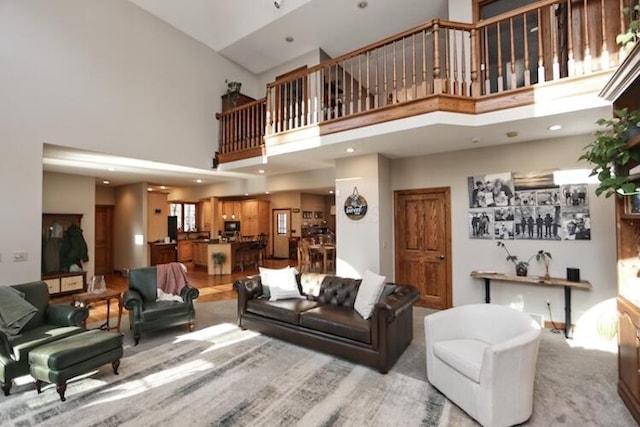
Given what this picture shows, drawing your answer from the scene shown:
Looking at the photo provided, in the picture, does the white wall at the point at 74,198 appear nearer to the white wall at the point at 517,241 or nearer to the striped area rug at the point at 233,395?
the striped area rug at the point at 233,395

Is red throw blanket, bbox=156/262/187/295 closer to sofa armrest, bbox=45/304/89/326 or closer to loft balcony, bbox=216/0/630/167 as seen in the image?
sofa armrest, bbox=45/304/89/326

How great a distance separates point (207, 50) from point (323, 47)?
2.45m

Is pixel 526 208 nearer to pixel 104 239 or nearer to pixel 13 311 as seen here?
pixel 13 311

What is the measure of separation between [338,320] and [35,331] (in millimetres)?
3148

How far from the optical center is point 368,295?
134 inches

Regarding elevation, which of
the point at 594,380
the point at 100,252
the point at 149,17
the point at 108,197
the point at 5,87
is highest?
the point at 149,17

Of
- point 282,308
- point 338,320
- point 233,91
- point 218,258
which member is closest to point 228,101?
point 233,91

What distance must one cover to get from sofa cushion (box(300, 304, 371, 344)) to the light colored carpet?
0.33 meters

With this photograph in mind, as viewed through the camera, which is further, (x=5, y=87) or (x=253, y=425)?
(x=5, y=87)

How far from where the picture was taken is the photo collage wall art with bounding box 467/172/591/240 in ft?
13.1

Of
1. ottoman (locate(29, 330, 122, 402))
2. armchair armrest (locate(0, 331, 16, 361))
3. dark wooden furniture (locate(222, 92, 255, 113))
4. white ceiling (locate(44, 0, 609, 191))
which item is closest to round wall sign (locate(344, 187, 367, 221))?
white ceiling (locate(44, 0, 609, 191))

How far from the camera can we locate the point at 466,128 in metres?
3.59

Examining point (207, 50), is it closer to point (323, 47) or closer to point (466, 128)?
point (323, 47)

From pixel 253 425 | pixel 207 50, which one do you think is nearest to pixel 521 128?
pixel 253 425
